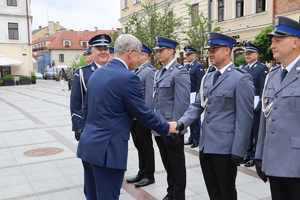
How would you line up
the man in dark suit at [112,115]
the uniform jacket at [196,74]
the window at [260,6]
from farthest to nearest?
1. the window at [260,6]
2. the uniform jacket at [196,74]
3. the man in dark suit at [112,115]

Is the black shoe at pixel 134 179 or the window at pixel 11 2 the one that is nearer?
the black shoe at pixel 134 179

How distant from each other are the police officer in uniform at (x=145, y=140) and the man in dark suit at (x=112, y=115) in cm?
194

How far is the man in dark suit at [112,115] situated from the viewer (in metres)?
2.98

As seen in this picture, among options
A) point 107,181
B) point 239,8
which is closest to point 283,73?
point 107,181

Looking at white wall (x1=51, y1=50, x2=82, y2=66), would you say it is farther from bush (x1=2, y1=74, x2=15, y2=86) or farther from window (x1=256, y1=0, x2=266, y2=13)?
window (x1=256, y1=0, x2=266, y2=13)

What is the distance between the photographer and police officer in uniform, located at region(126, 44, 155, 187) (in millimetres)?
5125

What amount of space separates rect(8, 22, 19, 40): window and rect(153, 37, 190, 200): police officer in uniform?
120ft

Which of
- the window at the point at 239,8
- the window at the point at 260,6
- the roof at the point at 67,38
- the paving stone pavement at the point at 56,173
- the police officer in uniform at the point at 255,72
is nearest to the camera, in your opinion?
the paving stone pavement at the point at 56,173

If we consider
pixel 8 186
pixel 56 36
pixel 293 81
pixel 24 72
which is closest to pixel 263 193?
pixel 293 81

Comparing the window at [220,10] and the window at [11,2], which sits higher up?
the window at [11,2]

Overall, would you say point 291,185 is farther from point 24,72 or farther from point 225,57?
point 24,72

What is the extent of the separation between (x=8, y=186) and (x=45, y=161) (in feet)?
4.31

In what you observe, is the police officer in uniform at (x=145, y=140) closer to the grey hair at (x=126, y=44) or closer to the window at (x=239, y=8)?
the grey hair at (x=126, y=44)

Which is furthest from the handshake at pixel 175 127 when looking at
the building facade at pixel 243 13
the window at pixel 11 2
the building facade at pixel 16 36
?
the window at pixel 11 2
